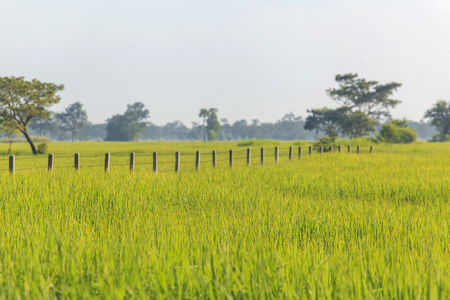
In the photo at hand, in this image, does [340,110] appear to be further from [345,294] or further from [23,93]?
[345,294]

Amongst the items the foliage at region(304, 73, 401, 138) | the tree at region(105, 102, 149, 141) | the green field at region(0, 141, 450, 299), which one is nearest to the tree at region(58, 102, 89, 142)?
the tree at region(105, 102, 149, 141)

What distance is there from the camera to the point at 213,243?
4.25 metres

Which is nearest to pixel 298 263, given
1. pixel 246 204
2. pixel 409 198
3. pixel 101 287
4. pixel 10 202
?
pixel 101 287

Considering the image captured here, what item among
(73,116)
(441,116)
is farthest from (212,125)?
(441,116)

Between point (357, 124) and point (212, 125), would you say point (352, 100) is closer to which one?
point (357, 124)

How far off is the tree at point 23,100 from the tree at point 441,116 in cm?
8689

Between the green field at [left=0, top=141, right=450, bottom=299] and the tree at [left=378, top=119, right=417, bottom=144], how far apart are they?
5032cm

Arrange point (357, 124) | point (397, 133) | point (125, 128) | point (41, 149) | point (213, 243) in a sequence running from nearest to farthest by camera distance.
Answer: point (213, 243)
point (41, 149)
point (397, 133)
point (357, 124)
point (125, 128)

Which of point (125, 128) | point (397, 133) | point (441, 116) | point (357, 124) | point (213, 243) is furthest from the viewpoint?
point (125, 128)

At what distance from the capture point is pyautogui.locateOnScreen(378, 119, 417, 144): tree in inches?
2291

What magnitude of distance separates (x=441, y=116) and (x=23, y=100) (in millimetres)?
92040

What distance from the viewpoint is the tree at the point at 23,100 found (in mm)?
38812

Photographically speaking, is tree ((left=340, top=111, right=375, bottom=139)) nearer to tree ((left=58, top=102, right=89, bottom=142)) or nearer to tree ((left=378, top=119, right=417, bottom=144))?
tree ((left=378, top=119, right=417, bottom=144))

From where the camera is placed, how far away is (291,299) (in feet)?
9.14
